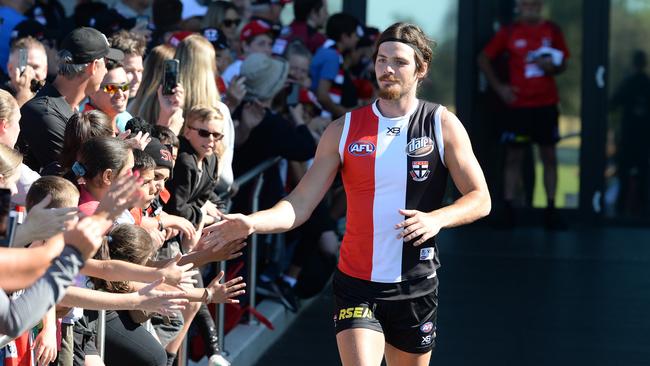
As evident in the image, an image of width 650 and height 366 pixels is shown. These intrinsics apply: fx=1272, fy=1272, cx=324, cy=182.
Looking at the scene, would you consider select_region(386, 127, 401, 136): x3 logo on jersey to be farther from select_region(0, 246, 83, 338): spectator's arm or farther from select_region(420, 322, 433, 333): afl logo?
select_region(0, 246, 83, 338): spectator's arm

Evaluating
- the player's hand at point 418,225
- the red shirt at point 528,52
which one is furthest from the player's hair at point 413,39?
the red shirt at point 528,52

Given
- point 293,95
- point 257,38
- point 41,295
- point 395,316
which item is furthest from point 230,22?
point 41,295

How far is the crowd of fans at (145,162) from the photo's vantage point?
4074 mm

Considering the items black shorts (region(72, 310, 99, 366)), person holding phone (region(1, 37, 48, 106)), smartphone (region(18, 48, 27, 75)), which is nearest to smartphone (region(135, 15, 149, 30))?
person holding phone (region(1, 37, 48, 106))

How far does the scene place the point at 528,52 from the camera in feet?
40.7

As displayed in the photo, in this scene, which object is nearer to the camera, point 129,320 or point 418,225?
point 418,225

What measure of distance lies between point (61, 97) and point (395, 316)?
1821 mm

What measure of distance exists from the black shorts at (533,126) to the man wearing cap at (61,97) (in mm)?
7205

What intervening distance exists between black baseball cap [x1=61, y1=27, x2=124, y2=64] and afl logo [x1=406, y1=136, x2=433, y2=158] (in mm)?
1536

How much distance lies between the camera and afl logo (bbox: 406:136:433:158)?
5.24 metres

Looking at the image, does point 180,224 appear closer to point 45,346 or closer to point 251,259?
point 45,346

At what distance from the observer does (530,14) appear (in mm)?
12375

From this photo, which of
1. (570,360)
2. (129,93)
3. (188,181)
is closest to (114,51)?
(129,93)

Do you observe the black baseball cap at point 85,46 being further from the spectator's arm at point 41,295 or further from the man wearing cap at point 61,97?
the spectator's arm at point 41,295
